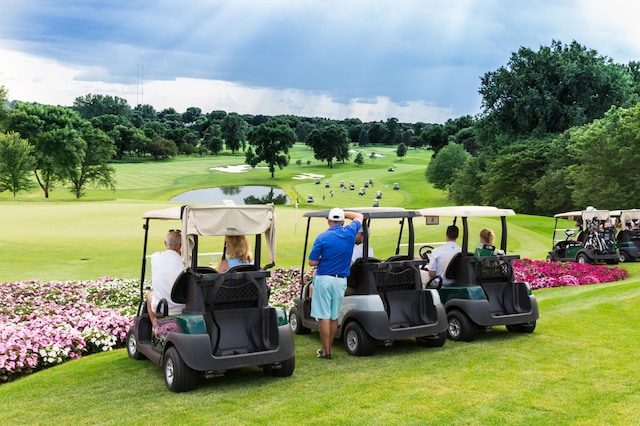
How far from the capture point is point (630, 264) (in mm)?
23344

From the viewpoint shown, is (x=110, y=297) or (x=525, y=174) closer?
(x=110, y=297)

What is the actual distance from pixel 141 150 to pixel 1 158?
2093 inches

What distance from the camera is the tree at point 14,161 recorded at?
239 feet

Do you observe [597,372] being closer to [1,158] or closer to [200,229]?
[200,229]

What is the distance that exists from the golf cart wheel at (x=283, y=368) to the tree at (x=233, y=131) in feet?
457

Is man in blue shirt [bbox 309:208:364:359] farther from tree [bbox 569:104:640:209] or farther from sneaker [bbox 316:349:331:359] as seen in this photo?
tree [bbox 569:104:640:209]

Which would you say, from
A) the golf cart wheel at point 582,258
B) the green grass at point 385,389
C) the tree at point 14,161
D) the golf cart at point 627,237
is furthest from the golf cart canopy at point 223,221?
the tree at point 14,161

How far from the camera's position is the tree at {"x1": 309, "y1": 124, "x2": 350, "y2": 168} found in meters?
125

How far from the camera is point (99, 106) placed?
528 ft

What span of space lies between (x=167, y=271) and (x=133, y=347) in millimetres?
1841

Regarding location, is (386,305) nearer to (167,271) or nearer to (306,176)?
(167,271)

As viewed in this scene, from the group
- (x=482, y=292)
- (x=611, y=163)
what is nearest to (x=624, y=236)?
(x=482, y=292)

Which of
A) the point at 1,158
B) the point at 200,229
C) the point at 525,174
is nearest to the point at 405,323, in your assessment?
the point at 200,229

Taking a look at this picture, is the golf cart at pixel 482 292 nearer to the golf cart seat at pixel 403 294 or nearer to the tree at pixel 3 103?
the golf cart seat at pixel 403 294
